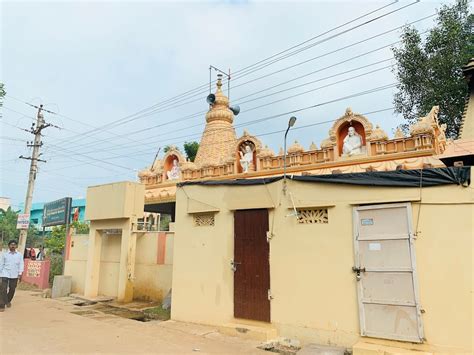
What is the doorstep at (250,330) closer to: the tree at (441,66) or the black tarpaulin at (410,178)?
the black tarpaulin at (410,178)

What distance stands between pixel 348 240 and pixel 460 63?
40.8 feet

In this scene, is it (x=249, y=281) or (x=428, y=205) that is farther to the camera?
(x=249, y=281)

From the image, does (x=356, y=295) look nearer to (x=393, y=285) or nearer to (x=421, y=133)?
(x=393, y=285)

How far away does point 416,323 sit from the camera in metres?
4.61

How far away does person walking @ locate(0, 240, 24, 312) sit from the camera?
8.56m

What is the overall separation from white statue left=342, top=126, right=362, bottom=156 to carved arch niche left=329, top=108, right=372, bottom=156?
0.53ft

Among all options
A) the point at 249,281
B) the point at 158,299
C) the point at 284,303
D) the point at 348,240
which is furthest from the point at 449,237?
the point at 158,299

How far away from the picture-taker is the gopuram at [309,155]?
10781 mm

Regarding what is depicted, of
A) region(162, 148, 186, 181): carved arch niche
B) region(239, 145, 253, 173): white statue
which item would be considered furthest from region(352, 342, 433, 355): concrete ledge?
region(162, 148, 186, 181): carved arch niche

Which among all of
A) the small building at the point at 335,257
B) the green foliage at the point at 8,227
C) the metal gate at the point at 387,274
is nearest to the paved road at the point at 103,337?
the small building at the point at 335,257

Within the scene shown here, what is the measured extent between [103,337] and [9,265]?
13.8ft

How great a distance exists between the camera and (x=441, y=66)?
Answer: 14352mm

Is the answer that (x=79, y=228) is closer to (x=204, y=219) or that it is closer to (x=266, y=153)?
(x=266, y=153)

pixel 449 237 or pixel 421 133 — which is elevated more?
pixel 421 133
